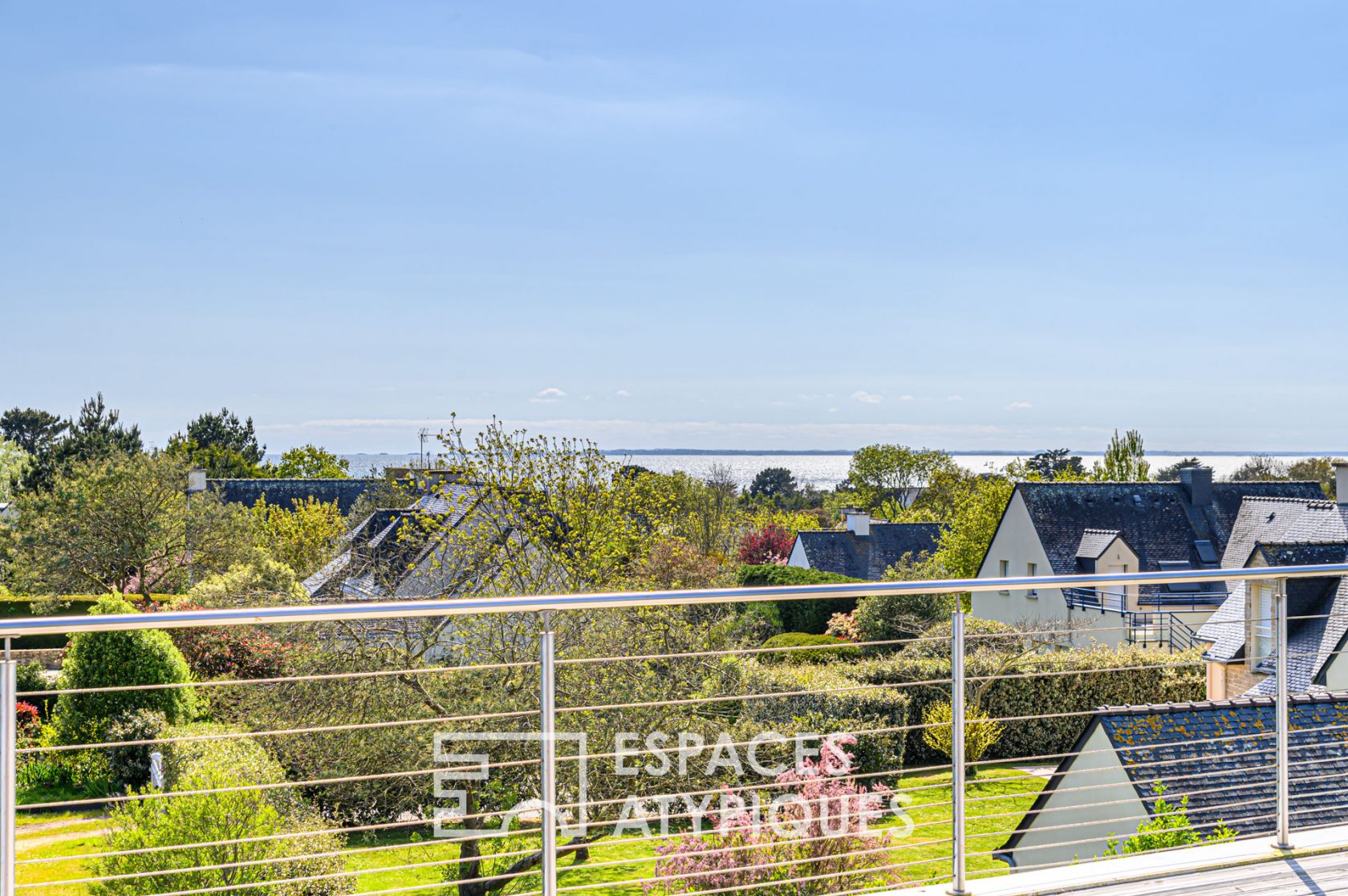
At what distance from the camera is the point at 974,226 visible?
3225 cm

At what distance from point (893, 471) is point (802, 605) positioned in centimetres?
3179

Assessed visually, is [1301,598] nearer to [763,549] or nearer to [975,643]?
[975,643]

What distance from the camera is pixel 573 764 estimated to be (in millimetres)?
8500

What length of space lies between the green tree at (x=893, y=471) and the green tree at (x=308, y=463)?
29.3 meters

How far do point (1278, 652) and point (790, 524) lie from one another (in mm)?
43071

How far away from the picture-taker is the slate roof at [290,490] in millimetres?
44344

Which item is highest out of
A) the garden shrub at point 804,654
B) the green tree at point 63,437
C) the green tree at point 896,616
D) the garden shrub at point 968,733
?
the green tree at point 63,437

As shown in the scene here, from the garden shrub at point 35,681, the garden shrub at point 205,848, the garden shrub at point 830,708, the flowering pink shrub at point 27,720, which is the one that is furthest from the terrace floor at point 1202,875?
the garden shrub at point 35,681

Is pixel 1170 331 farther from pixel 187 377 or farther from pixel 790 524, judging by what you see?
pixel 187 377

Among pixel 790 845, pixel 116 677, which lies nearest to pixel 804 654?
pixel 116 677

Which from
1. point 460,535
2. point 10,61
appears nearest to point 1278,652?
point 460,535

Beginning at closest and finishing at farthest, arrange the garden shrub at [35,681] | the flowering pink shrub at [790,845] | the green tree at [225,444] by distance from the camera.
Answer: the flowering pink shrub at [790,845], the garden shrub at [35,681], the green tree at [225,444]

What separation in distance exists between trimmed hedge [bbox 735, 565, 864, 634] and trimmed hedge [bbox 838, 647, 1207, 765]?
743cm

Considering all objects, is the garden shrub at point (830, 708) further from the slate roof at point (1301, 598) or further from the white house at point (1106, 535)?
the white house at point (1106, 535)
